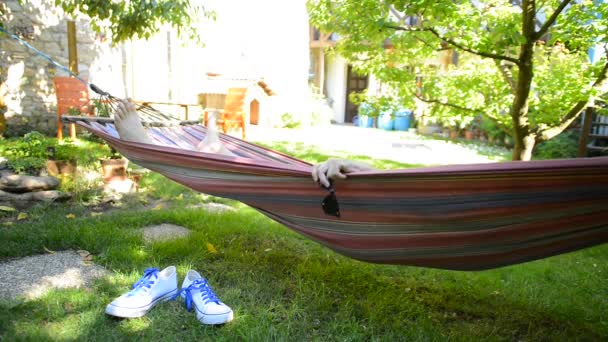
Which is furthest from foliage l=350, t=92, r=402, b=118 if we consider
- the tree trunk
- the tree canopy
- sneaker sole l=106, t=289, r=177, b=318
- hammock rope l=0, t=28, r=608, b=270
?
sneaker sole l=106, t=289, r=177, b=318

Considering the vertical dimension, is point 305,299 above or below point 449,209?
below

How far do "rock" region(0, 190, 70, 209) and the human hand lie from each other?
242 cm

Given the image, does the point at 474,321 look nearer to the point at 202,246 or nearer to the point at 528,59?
the point at 202,246

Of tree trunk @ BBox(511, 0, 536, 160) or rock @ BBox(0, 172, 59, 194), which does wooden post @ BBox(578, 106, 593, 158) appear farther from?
rock @ BBox(0, 172, 59, 194)

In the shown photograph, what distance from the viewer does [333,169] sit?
1.35 m

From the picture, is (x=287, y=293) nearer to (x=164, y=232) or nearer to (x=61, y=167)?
(x=164, y=232)

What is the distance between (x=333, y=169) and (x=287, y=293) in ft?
2.45

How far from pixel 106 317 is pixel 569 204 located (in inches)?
59.7

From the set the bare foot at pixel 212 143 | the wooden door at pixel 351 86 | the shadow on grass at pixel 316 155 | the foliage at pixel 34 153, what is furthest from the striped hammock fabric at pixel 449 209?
the wooden door at pixel 351 86

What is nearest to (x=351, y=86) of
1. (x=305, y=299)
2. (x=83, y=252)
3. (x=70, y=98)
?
(x=70, y=98)

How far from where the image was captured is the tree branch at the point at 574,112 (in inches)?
98.5

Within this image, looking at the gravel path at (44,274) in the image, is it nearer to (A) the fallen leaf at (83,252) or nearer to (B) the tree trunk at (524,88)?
(A) the fallen leaf at (83,252)

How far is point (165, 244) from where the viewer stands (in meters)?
2.20

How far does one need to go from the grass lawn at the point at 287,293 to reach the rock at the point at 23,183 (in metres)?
0.33
